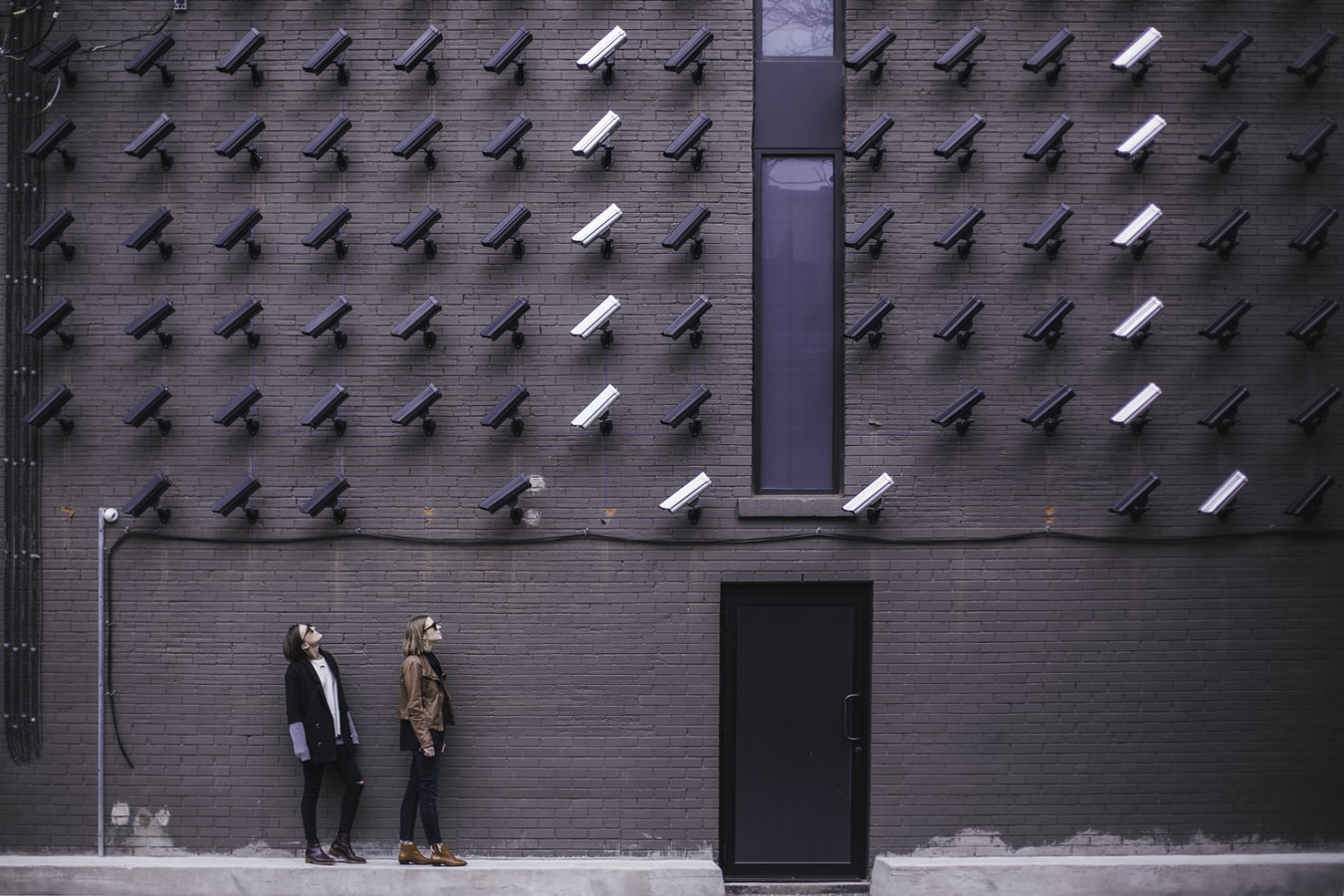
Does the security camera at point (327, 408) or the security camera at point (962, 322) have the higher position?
the security camera at point (962, 322)

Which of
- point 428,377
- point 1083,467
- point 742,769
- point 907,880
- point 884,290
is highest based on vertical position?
point 884,290

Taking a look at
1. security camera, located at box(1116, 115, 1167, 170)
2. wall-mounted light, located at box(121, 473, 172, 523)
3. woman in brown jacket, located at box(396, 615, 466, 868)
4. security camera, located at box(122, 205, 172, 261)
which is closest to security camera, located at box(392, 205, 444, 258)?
security camera, located at box(122, 205, 172, 261)

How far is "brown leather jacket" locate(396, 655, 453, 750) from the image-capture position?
27.9 feet

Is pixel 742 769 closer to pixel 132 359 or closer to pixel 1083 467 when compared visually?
pixel 1083 467

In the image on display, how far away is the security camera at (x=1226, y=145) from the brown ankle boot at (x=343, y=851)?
8124 mm

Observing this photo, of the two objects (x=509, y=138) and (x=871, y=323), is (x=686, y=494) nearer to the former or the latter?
(x=871, y=323)

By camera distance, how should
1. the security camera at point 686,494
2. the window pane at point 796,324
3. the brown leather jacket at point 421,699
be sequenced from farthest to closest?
the window pane at point 796,324 → the security camera at point 686,494 → the brown leather jacket at point 421,699

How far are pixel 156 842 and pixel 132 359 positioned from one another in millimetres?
3616

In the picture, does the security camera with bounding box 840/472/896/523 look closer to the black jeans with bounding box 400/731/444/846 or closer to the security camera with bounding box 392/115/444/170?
the black jeans with bounding box 400/731/444/846

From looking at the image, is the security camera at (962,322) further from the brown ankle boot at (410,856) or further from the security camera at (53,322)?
the security camera at (53,322)

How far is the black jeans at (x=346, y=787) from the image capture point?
8.69 meters

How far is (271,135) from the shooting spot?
9117mm

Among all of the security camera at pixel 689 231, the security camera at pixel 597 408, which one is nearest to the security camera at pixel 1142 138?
the security camera at pixel 689 231

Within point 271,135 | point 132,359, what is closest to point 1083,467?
point 271,135
